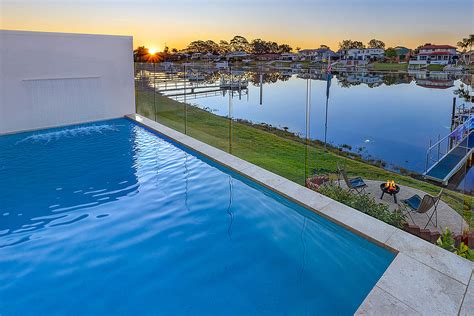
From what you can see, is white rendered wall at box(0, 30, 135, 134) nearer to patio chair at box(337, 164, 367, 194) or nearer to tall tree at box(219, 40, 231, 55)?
patio chair at box(337, 164, 367, 194)

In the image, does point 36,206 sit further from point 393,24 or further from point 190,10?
point 393,24

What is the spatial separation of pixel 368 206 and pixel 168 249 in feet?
8.73

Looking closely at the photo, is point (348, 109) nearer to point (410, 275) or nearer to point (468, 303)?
point (410, 275)

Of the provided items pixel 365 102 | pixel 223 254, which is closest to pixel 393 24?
pixel 365 102

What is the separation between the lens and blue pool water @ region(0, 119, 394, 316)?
2918 mm

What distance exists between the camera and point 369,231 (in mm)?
3729

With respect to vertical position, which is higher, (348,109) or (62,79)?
(62,79)

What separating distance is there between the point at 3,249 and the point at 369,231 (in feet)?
13.3

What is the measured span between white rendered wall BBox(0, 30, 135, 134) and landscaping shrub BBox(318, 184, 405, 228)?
820 centimetres

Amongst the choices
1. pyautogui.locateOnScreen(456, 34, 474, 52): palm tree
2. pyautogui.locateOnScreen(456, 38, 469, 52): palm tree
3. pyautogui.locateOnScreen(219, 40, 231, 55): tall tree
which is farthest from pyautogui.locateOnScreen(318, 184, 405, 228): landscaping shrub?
pyautogui.locateOnScreen(219, 40, 231, 55): tall tree

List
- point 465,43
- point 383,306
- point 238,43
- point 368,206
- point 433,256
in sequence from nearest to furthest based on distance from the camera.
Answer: point 383,306 < point 433,256 < point 368,206 < point 465,43 < point 238,43

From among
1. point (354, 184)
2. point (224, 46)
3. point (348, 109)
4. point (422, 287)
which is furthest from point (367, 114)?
point (224, 46)

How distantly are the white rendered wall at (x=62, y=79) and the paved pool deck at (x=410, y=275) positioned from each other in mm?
8233

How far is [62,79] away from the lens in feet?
31.2
